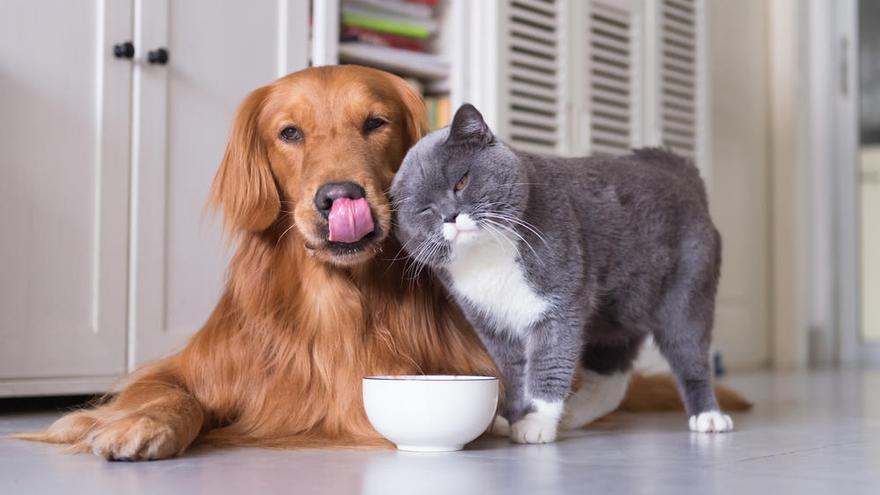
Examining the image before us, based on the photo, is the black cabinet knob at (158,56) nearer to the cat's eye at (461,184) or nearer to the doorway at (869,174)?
the cat's eye at (461,184)

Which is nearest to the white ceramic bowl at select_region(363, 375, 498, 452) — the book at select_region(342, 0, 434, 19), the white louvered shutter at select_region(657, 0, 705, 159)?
the book at select_region(342, 0, 434, 19)

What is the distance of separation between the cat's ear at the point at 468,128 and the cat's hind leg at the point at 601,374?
0.62 metres

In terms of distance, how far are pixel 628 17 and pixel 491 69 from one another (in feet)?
3.12

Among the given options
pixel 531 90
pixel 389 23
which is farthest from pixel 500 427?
pixel 531 90

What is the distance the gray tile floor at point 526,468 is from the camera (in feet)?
4.49

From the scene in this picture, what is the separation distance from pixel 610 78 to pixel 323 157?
99.6 inches

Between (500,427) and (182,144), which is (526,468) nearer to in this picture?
(500,427)

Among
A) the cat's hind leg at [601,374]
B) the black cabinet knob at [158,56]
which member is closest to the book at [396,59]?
the black cabinet knob at [158,56]

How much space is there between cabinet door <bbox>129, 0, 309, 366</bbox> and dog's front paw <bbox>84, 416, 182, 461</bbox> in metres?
1.13

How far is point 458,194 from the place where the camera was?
1.68 meters

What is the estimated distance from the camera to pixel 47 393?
2551 millimetres

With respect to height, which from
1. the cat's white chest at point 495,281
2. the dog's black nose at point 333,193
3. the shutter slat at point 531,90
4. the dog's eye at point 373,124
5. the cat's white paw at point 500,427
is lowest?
→ the cat's white paw at point 500,427

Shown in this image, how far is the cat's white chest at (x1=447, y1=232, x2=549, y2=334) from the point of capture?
173 centimetres

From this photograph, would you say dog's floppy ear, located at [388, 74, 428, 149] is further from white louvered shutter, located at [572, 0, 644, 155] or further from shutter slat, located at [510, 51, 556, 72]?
white louvered shutter, located at [572, 0, 644, 155]
